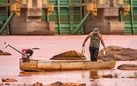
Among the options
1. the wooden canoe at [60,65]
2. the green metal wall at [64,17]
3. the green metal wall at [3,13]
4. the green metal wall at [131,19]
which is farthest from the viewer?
the green metal wall at [131,19]

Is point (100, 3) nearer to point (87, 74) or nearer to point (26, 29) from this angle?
point (26, 29)

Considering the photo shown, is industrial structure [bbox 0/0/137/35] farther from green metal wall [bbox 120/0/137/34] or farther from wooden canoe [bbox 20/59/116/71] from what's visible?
wooden canoe [bbox 20/59/116/71]

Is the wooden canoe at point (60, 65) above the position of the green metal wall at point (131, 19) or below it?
above

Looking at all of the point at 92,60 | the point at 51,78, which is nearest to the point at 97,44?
the point at 92,60

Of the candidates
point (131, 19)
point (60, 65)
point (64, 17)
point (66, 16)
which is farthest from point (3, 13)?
point (60, 65)

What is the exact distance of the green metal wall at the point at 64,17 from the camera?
79.3 m

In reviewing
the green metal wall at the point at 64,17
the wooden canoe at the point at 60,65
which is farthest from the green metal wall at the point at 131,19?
the wooden canoe at the point at 60,65

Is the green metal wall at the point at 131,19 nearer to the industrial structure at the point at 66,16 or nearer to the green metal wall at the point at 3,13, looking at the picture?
the industrial structure at the point at 66,16

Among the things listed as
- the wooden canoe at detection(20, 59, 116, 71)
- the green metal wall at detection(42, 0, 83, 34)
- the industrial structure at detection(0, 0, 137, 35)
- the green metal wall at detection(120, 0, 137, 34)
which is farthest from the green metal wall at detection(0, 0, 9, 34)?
the wooden canoe at detection(20, 59, 116, 71)

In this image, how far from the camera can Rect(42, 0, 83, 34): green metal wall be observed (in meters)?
79.3

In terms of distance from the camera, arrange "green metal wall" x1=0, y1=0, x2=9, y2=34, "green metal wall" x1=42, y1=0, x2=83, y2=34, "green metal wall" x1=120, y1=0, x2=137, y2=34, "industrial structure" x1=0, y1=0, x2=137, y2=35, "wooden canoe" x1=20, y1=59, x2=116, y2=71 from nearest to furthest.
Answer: "wooden canoe" x1=20, y1=59, x2=116, y2=71 < "industrial structure" x1=0, y1=0, x2=137, y2=35 < "green metal wall" x1=0, y1=0, x2=9, y2=34 < "green metal wall" x1=42, y1=0, x2=83, y2=34 < "green metal wall" x1=120, y1=0, x2=137, y2=34

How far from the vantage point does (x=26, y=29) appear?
73.6 metres

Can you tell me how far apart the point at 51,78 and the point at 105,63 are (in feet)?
13.9

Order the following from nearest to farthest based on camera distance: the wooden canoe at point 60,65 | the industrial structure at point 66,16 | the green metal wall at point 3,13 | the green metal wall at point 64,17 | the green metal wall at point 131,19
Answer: the wooden canoe at point 60,65 → the industrial structure at point 66,16 → the green metal wall at point 3,13 → the green metal wall at point 64,17 → the green metal wall at point 131,19
